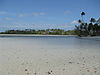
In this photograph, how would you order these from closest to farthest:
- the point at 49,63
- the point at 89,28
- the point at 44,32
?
the point at 49,63 → the point at 89,28 → the point at 44,32

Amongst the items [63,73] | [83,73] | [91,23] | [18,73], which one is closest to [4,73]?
[18,73]

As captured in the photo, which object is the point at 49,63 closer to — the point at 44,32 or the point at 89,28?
the point at 89,28

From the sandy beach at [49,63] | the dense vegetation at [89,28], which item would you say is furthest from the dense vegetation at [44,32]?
the sandy beach at [49,63]

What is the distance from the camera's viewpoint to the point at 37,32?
141 m

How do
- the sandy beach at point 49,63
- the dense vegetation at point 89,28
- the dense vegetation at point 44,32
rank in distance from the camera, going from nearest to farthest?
the sandy beach at point 49,63 → the dense vegetation at point 89,28 → the dense vegetation at point 44,32

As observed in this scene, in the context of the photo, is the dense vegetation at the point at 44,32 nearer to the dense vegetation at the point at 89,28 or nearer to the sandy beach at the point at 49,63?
the dense vegetation at the point at 89,28

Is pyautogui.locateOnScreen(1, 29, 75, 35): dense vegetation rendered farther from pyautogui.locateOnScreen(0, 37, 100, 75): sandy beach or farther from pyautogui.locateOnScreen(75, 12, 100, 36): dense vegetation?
pyautogui.locateOnScreen(0, 37, 100, 75): sandy beach

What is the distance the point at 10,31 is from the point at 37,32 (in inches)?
967

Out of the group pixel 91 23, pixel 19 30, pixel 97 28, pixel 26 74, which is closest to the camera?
pixel 26 74

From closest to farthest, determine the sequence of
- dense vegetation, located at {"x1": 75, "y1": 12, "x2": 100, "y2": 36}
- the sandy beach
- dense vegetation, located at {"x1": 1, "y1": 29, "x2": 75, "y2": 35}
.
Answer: the sandy beach
dense vegetation, located at {"x1": 75, "y1": 12, "x2": 100, "y2": 36}
dense vegetation, located at {"x1": 1, "y1": 29, "x2": 75, "y2": 35}

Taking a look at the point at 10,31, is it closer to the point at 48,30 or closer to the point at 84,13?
the point at 48,30

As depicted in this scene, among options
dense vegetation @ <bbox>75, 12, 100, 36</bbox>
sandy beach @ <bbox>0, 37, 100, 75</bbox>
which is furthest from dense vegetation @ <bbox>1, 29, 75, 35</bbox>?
sandy beach @ <bbox>0, 37, 100, 75</bbox>

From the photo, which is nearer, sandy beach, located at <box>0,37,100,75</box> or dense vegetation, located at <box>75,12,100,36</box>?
sandy beach, located at <box>0,37,100,75</box>

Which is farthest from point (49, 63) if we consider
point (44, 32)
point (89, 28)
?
point (44, 32)
